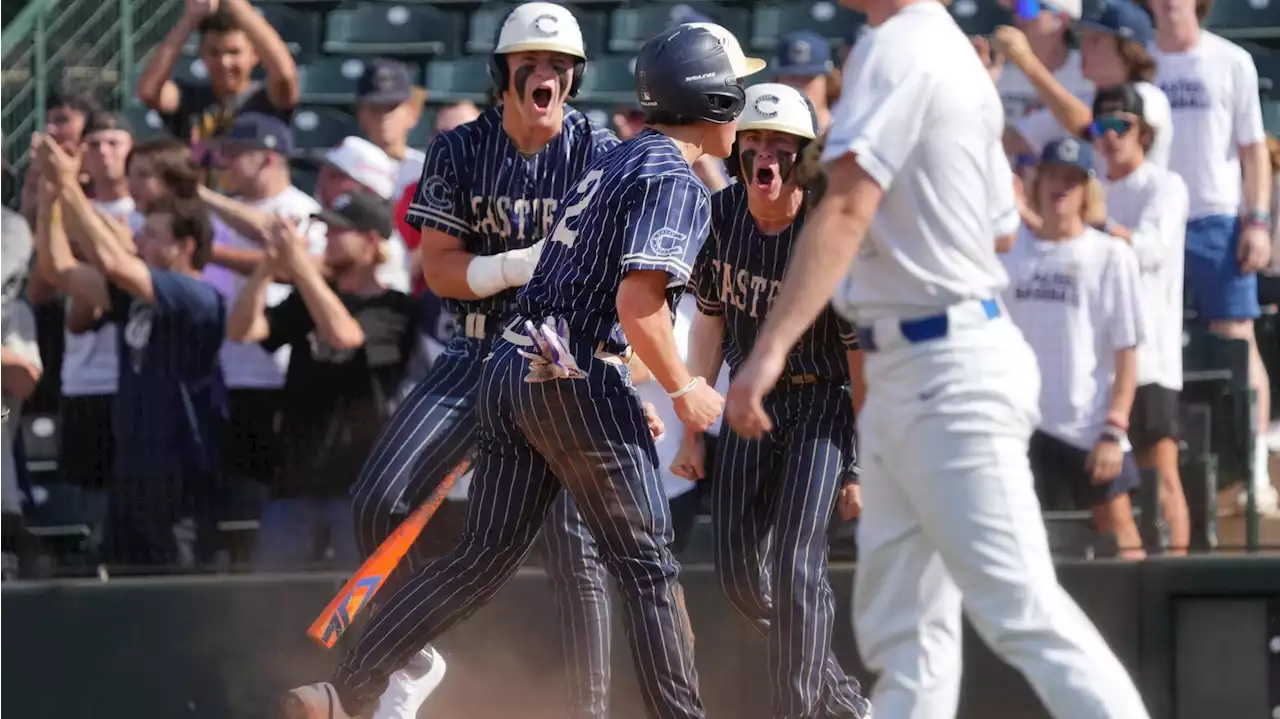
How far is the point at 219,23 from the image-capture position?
7.47 m

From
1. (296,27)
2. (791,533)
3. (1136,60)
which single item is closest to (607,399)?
(791,533)

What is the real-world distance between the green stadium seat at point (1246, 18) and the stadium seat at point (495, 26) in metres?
2.62

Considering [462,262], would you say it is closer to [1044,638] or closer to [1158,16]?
[1044,638]

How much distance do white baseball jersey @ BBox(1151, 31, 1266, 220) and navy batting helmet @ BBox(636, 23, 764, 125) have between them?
2.74 m

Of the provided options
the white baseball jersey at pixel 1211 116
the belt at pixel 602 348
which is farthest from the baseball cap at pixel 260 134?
the white baseball jersey at pixel 1211 116

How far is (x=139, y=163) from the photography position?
22.6ft

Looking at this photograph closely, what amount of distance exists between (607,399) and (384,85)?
3.27 metres

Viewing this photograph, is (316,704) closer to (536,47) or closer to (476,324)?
(476,324)

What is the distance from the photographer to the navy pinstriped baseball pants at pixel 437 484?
5195mm

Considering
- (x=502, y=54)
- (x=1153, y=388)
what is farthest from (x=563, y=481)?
(x=1153, y=388)

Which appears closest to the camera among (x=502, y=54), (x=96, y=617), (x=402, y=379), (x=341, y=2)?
(x=502, y=54)

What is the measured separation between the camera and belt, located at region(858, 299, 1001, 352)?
3.77m

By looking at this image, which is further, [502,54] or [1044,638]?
[502,54]

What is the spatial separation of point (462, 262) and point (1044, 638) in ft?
6.96
